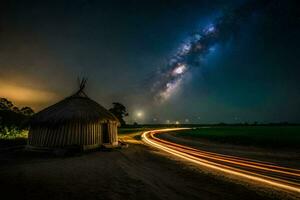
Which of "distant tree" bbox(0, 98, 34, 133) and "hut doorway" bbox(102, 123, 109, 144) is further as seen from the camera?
"distant tree" bbox(0, 98, 34, 133)

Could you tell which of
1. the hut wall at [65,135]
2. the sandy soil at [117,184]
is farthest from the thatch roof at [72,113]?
the sandy soil at [117,184]

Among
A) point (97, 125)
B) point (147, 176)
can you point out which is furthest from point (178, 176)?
point (97, 125)

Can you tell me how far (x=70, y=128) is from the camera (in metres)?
20.5

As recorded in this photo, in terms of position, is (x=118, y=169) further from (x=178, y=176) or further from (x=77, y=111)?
(x=77, y=111)

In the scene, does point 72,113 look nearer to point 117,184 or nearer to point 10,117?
point 117,184

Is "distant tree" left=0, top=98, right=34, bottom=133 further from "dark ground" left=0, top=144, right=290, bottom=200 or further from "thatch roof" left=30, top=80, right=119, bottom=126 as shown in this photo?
"dark ground" left=0, top=144, right=290, bottom=200

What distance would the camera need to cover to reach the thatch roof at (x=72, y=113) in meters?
20.4

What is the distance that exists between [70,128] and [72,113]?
5.34ft

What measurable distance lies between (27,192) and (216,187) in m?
8.22

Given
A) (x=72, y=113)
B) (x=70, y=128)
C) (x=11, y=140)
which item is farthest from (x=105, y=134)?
(x=11, y=140)

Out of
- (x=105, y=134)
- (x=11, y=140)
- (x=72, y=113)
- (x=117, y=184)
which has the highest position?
(x=72, y=113)

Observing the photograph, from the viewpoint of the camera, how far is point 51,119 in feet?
67.0

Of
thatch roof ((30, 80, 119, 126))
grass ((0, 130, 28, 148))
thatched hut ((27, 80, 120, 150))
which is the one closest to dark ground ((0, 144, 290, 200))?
thatched hut ((27, 80, 120, 150))

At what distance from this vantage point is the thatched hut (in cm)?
2023
